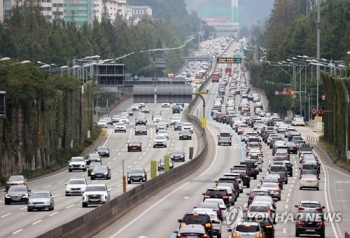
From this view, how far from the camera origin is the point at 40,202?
63.0 meters

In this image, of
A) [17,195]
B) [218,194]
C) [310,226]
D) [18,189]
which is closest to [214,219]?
Answer: [310,226]

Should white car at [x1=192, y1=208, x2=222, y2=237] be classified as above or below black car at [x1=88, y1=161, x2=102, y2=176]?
above

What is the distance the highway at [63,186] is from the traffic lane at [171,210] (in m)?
3.52

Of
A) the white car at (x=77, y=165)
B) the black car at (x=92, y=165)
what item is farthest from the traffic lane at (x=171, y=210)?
the white car at (x=77, y=165)

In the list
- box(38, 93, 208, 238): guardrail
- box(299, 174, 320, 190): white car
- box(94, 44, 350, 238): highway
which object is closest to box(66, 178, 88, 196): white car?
box(38, 93, 208, 238): guardrail

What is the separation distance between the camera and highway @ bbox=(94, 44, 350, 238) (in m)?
53.3

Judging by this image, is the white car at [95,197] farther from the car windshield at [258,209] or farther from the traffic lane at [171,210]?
the car windshield at [258,209]

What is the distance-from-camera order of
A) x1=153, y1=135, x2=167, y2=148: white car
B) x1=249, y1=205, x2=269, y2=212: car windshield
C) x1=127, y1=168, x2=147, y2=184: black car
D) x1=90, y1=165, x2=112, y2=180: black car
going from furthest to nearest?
1. x1=153, y1=135, x2=167, y2=148: white car
2. x1=90, y1=165, x2=112, y2=180: black car
3. x1=127, y1=168, x2=147, y2=184: black car
4. x1=249, y1=205, x2=269, y2=212: car windshield

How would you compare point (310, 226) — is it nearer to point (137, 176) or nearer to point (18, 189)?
→ point (18, 189)

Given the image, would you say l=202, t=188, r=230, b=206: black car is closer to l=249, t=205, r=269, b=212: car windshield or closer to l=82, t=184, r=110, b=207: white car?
l=82, t=184, r=110, b=207: white car

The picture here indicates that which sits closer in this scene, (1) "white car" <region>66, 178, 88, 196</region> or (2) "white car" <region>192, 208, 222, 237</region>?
(2) "white car" <region>192, 208, 222, 237</region>

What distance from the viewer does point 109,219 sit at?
5650cm

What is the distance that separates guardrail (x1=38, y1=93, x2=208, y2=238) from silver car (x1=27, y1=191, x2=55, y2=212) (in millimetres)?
4170

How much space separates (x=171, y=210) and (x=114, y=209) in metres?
6.15
